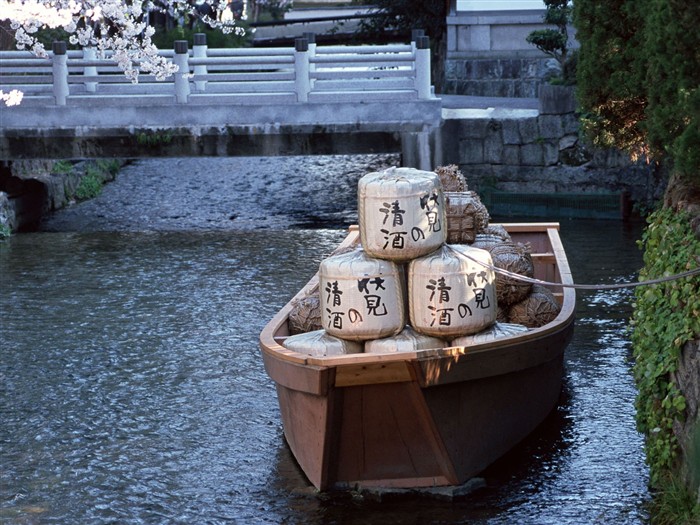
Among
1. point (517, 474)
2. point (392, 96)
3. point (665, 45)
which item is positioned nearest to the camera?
point (665, 45)

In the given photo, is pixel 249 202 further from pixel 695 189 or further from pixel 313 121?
pixel 695 189

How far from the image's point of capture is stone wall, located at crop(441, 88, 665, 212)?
61.0 feet

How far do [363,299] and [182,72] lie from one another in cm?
1107

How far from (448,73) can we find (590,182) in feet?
26.2

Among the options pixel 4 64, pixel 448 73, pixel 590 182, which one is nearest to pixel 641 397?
pixel 590 182

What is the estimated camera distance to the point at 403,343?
7.02 meters

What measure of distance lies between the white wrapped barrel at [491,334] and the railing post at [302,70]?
405 inches

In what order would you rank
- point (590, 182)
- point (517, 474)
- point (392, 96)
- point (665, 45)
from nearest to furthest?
1. point (665, 45)
2. point (517, 474)
3. point (392, 96)
4. point (590, 182)

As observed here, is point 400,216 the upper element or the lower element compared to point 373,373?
upper

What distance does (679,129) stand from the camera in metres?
6.67

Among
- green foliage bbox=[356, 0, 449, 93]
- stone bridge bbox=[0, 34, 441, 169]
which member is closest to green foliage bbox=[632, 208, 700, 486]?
stone bridge bbox=[0, 34, 441, 169]

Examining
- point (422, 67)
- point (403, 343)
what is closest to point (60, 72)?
point (422, 67)

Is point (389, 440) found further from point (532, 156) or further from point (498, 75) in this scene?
point (498, 75)

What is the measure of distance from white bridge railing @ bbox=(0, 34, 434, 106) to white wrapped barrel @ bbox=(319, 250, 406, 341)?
10333 mm
